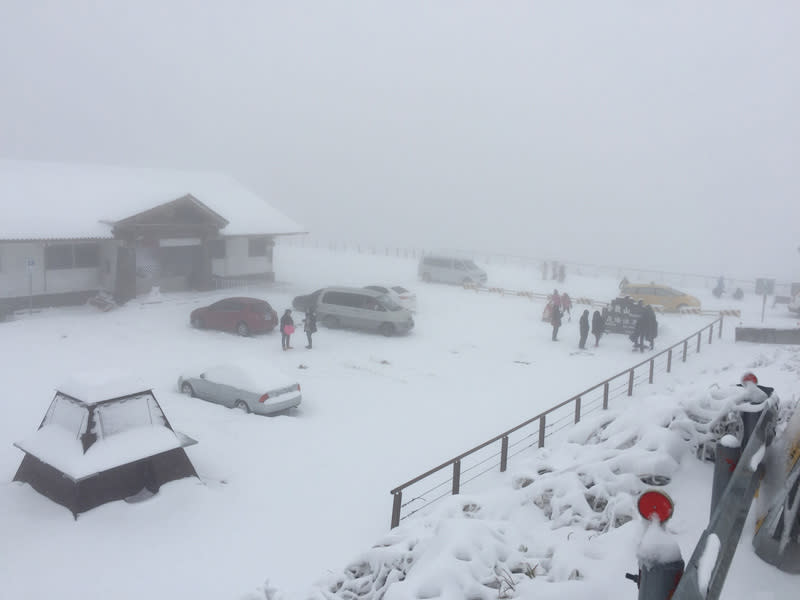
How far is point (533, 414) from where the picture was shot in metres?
15.3

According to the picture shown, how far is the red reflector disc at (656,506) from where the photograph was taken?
3.24 meters

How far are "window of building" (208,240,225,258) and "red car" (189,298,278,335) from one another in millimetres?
10106

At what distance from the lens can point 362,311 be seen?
80.5ft

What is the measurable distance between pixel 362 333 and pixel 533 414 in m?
10.5

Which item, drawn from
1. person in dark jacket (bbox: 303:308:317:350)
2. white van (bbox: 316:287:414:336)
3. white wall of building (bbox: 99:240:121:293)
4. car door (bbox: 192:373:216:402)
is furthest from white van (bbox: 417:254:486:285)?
car door (bbox: 192:373:216:402)

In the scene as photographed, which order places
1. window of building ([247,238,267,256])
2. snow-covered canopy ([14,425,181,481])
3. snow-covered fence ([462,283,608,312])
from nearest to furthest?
snow-covered canopy ([14,425,181,481])
snow-covered fence ([462,283,608,312])
window of building ([247,238,267,256])

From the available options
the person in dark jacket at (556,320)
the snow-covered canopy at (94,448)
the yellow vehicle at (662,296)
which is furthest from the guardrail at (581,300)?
the snow-covered canopy at (94,448)

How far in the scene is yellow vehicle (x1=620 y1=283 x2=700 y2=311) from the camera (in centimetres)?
3031

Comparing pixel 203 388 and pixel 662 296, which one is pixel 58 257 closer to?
pixel 203 388

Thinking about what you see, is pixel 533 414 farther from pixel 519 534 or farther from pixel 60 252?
pixel 60 252

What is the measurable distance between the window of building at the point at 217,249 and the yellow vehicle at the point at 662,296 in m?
21.0

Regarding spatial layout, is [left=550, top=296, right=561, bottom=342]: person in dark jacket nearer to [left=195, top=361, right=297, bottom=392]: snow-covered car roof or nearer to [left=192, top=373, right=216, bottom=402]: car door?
[left=195, top=361, right=297, bottom=392]: snow-covered car roof

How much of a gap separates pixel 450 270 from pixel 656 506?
35422 millimetres

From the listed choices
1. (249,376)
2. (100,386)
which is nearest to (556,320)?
(249,376)
